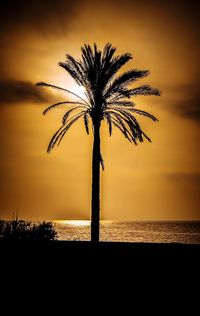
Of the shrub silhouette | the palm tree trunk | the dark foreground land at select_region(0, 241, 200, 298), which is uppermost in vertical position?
the palm tree trunk

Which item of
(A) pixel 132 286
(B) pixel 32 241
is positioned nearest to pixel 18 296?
(A) pixel 132 286

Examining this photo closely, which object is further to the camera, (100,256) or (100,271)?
(100,256)

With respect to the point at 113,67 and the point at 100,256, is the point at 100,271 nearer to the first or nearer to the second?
the point at 100,256

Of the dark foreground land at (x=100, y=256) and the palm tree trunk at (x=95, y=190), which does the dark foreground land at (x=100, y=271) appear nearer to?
the dark foreground land at (x=100, y=256)

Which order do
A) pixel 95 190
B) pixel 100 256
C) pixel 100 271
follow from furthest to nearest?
pixel 95 190 < pixel 100 256 < pixel 100 271

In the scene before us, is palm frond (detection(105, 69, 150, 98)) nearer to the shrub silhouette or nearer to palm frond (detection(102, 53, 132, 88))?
Answer: palm frond (detection(102, 53, 132, 88))

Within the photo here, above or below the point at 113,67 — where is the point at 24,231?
below

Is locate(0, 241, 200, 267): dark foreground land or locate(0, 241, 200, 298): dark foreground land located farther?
locate(0, 241, 200, 267): dark foreground land

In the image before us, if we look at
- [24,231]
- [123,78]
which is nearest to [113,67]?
[123,78]

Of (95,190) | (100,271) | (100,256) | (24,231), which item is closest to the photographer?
(100,271)

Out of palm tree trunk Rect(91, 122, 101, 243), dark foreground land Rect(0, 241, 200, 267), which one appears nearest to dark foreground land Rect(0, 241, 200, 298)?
dark foreground land Rect(0, 241, 200, 267)

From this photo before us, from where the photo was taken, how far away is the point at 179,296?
30.4 ft

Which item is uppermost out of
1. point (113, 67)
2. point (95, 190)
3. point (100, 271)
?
point (113, 67)

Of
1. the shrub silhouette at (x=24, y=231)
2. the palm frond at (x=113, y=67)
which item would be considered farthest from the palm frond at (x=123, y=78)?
the shrub silhouette at (x=24, y=231)
